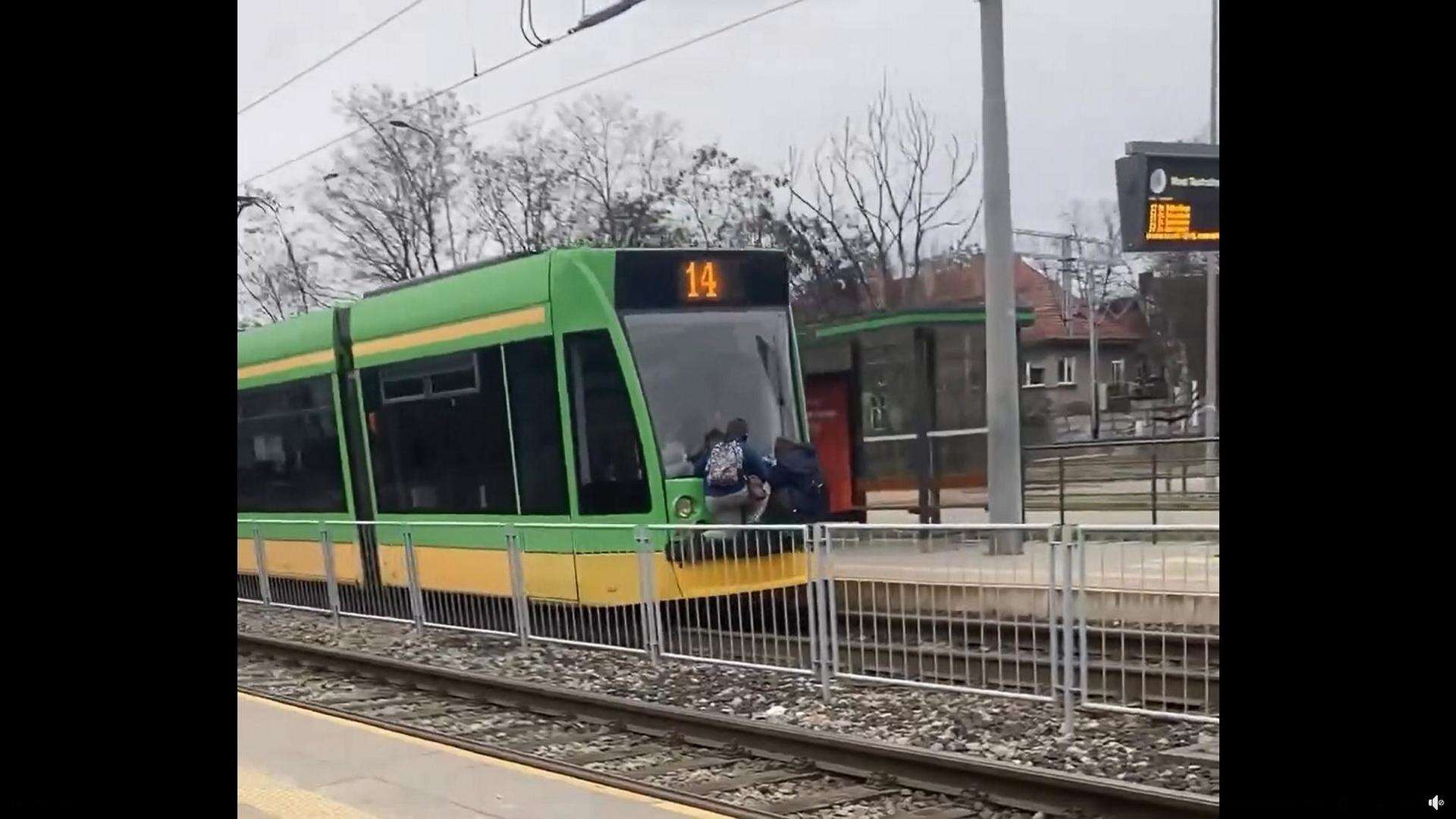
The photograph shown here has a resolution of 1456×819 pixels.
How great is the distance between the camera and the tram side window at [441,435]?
416 inches

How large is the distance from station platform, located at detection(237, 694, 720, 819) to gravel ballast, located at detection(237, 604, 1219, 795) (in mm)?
946

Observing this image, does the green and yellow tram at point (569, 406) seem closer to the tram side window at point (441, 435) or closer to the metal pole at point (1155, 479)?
the tram side window at point (441, 435)

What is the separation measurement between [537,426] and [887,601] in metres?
3.47

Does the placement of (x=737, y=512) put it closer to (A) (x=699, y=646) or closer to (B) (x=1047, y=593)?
(A) (x=699, y=646)

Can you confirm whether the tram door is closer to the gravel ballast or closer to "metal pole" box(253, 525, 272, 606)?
the gravel ballast

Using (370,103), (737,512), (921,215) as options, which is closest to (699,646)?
(737,512)

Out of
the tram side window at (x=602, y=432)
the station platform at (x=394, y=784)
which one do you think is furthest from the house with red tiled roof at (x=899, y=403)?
the station platform at (x=394, y=784)

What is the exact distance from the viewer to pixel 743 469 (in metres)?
9.48

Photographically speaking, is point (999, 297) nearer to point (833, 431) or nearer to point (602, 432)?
point (833, 431)

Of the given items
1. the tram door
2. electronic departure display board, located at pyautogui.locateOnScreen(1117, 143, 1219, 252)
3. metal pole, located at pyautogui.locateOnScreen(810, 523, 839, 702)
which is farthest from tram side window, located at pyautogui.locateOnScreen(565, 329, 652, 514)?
electronic departure display board, located at pyautogui.locateOnScreen(1117, 143, 1219, 252)

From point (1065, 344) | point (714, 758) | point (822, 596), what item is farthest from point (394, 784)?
point (1065, 344)

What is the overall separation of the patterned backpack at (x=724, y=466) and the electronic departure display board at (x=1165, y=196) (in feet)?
18.2

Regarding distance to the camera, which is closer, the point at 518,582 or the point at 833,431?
the point at 518,582
